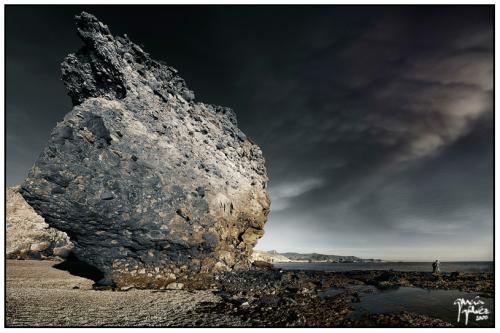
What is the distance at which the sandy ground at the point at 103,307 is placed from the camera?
9.69m

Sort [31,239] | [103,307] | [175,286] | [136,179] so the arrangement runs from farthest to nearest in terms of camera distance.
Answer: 1. [31,239]
2. [136,179]
3. [175,286]
4. [103,307]

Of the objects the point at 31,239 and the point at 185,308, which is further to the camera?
the point at 31,239

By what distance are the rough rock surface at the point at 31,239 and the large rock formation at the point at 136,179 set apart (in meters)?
26.8

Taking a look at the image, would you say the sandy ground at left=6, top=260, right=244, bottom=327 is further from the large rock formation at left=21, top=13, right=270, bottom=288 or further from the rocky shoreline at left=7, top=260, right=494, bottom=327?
the large rock formation at left=21, top=13, right=270, bottom=288

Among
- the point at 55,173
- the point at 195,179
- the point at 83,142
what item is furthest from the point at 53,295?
the point at 195,179

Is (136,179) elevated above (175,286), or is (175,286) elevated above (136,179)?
(136,179)

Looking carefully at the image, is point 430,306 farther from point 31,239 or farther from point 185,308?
point 31,239

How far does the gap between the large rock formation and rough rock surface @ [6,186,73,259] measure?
2682cm

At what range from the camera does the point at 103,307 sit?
11.6 m

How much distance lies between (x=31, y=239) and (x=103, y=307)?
41.3m

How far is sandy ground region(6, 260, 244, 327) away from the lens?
381 inches

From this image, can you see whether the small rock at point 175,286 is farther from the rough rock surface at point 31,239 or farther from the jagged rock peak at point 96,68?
the rough rock surface at point 31,239

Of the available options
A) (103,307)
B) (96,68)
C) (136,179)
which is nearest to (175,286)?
(103,307)
